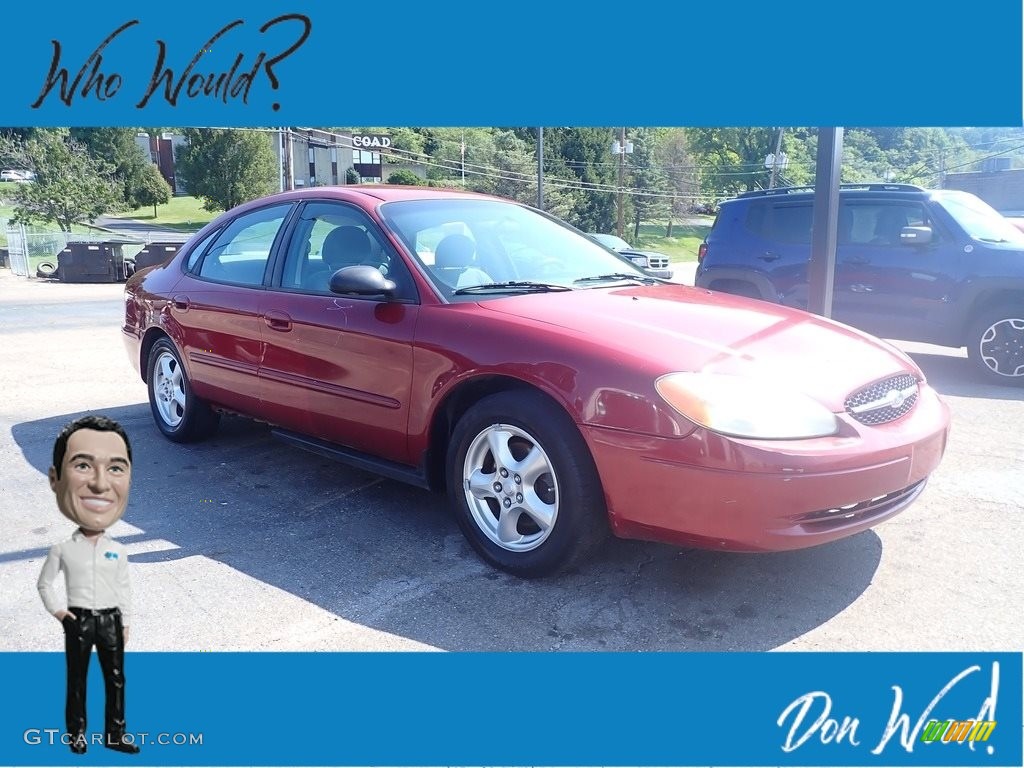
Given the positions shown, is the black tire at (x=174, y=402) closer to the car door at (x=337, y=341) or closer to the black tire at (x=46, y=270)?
the car door at (x=337, y=341)

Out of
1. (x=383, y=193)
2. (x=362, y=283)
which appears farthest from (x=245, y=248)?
(x=362, y=283)

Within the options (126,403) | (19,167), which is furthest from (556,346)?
(19,167)

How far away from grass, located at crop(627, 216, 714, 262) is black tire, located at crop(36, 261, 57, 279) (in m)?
29.7

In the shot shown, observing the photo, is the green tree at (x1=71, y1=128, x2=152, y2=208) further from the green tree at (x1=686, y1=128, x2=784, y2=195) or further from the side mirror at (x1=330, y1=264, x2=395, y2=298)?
the side mirror at (x1=330, y1=264, x2=395, y2=298)

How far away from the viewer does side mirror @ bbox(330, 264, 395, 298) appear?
3.93 metres

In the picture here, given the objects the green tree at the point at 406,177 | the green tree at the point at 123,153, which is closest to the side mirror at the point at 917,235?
the green tree at the point at 406,177

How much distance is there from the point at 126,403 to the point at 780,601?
561 cm

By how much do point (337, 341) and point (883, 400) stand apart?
2.53 meters

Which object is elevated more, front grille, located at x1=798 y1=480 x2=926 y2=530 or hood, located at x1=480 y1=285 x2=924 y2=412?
hood, located at x1=480 y1=285 x2=924 y2=412

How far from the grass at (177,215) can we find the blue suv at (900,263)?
169ft

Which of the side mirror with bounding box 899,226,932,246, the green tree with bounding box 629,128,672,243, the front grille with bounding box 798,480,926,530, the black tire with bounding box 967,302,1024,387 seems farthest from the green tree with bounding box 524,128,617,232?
the front grille with bounding box 798,480,926,530

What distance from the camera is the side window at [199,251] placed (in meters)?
5.54

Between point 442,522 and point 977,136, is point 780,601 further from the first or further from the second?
point 977,136

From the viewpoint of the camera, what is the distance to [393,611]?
11.1 ft
